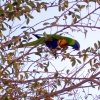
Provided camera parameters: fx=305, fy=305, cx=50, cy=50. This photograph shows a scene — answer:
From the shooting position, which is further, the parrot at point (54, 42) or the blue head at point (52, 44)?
the blue head at point (52, 44)

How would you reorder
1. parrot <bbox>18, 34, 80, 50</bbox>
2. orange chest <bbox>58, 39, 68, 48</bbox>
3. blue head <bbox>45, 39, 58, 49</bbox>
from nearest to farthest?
parrot <bbox>18, 34, 80, 50</bbox> < blue head <bbox>45, 39, 58, 49</bbox> < orange chest <bbox>58, 39, 68, 48</bbox>

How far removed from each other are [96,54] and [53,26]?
482 millimetres

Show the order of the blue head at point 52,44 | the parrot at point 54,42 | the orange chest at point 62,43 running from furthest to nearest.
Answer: the orange chest at point 62,43
the blue head at point 52,44
the parrot at point 54,42

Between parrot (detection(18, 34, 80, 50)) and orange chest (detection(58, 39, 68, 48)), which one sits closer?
parrot (detection(18, 34, 80, 50))

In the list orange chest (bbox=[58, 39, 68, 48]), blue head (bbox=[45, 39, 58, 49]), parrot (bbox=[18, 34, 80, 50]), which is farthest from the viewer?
orange chest (bbox=[58, 39, 68, 48])

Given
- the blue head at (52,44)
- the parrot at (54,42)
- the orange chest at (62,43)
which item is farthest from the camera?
the orange chest at (62,43)

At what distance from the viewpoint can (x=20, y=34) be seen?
2.56 meters

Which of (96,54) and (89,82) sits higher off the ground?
(96,54)

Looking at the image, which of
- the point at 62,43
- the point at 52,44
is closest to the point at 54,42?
the point at 52,44

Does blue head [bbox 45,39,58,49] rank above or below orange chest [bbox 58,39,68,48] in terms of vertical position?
Answer: above

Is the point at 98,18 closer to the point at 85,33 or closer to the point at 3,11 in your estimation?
the point at 85,33

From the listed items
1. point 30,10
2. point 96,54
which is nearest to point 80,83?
point 96,54

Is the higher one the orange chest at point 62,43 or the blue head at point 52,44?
the blue head at point 52,44

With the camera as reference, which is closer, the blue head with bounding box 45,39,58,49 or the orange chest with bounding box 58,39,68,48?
the blue head with bounding box 45,39,58,49
